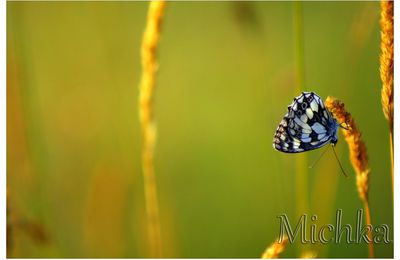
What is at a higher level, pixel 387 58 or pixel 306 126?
pixel 387 58

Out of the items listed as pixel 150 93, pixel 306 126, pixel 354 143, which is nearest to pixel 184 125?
pixel 150 93

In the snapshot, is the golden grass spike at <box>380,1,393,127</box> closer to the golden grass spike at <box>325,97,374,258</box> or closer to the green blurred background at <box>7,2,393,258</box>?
the golden grass spike at <box>325,97,374,258</box>

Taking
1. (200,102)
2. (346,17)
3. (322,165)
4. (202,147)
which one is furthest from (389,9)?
(200,102)

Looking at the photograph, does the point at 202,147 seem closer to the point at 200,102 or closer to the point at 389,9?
the point at 200,102

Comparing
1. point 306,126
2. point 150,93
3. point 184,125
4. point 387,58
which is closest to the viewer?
point 387,58

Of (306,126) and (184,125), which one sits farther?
(184,125)

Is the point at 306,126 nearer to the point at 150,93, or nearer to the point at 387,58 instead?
the point at 387,58

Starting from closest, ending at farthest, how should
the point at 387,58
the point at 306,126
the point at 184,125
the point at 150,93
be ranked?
the point at 387,58 < the point at 306,126 < the point at 150,93 < the point at 184,125

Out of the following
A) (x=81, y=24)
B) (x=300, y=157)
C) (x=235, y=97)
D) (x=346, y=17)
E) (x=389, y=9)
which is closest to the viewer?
(x=389, y=9)
